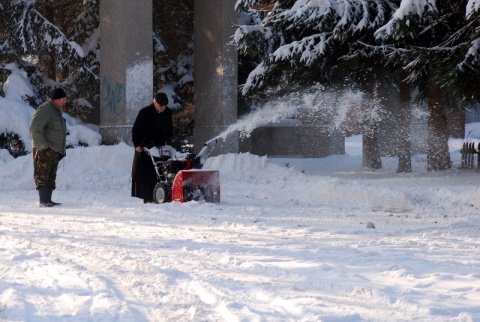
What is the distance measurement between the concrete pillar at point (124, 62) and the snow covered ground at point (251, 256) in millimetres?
6225

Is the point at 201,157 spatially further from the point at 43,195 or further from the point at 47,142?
the point at 43,195

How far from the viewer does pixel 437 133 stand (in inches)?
730

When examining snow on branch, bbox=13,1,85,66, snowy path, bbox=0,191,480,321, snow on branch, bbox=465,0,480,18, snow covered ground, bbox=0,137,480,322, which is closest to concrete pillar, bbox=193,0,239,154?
snow on branch, bbox=13,1,85,66

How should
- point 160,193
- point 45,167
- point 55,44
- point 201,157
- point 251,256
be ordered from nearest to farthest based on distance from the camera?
point 251,256 < point 160,193 < point 45,167 < point 201,157 < point 55,44

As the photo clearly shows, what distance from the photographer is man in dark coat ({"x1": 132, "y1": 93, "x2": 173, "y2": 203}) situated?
12508 millimetres

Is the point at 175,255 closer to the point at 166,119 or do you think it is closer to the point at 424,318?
the point at 424,318

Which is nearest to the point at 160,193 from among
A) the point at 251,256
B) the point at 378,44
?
the point at 251,256

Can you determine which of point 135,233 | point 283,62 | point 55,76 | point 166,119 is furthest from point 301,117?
point 135,233

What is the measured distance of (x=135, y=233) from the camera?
8.73m

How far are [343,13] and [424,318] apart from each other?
12.1 m

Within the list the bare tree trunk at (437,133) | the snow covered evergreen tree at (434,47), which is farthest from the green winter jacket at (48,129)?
the bare tree trunk at (437,133)

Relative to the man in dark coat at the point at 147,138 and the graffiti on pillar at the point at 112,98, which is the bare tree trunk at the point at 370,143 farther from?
the man in dark coat at the point at 147,138

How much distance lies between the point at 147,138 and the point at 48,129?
1.57 meters

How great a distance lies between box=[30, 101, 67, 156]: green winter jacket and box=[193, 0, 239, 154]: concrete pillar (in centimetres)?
992
